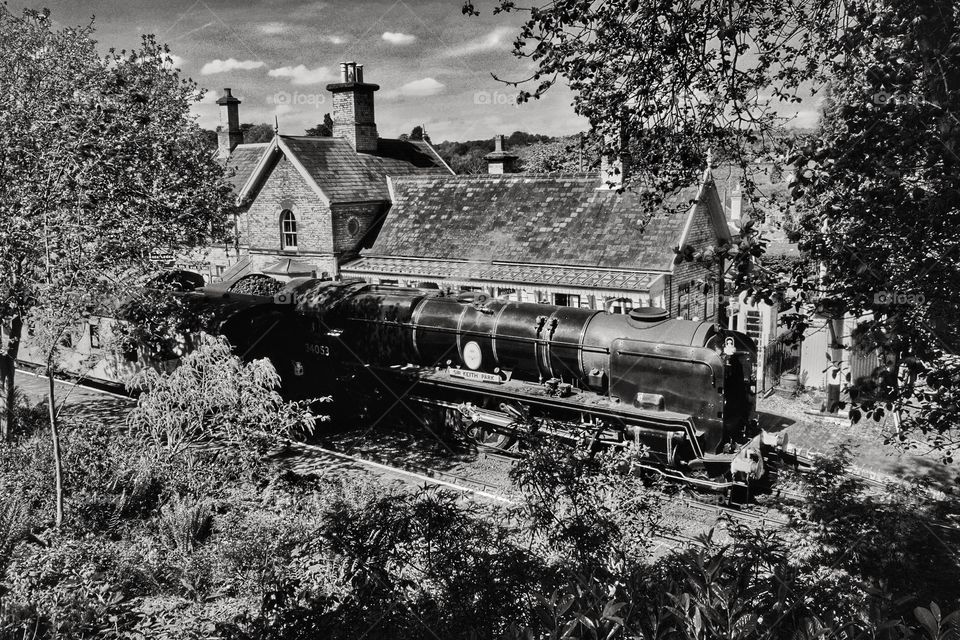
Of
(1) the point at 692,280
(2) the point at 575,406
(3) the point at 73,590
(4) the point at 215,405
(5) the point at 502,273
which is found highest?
(5) the point at 502,273

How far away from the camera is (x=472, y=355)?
13508mm

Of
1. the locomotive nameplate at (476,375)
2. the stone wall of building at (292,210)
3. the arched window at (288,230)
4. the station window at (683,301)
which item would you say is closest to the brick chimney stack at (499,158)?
the stone wall of building at (292,210)

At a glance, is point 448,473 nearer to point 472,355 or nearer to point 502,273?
point 472,355

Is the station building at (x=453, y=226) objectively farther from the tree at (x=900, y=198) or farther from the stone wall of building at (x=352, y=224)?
the tree at (x=900, y=198)

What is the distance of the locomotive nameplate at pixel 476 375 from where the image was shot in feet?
43.3

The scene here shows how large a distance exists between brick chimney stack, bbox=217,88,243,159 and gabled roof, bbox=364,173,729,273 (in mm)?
13367

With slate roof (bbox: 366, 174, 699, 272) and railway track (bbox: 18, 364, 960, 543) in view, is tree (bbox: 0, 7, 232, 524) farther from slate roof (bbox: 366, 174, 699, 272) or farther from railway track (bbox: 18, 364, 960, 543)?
slate roof (bbox: 366, 174, 699, 272)

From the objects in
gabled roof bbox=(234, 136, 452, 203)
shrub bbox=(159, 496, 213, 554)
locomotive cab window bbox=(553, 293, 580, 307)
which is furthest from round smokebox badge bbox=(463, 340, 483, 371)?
gabled roof bbox=(234, 136, 452, 203)

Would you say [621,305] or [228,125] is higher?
[228,125]

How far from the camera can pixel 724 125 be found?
21.7 feet

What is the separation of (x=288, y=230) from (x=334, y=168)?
2694mm

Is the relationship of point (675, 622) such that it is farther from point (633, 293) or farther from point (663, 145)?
point (633, 293)

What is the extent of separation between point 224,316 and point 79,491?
15.5 ft

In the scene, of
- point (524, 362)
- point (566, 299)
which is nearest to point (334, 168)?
point (566, 299)
